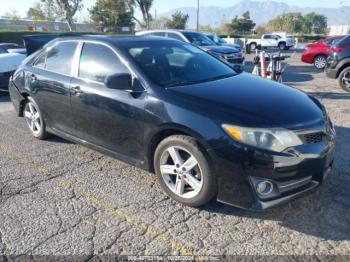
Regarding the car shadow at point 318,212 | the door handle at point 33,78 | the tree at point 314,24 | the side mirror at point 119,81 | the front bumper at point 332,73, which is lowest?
the car shadow at point 318,212

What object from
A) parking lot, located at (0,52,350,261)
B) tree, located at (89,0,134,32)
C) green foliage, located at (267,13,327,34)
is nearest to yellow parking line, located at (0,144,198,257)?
parking lot, located at (0,52,350,261)

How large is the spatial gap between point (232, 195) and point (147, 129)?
1.05m

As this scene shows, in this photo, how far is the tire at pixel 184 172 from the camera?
310 centimetres

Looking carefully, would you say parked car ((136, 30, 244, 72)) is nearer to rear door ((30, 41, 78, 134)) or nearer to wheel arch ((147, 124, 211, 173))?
rear door ((30, 41, 78, 134))

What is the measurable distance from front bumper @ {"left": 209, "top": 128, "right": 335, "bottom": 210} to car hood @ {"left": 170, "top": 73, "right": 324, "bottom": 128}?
0.84 feet

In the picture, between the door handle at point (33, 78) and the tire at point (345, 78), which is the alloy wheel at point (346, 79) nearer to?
the tire at point (345, 78)

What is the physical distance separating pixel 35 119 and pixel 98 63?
1.87 meters

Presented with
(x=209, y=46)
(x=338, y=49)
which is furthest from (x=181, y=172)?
(x=209, y=46)

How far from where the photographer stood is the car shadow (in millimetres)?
2967

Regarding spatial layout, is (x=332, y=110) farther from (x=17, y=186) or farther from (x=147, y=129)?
(x=17, y=186)

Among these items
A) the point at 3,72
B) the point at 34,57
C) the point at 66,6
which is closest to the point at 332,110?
the point at 34,57

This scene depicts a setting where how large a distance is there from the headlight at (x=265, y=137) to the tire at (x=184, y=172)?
1.22ft

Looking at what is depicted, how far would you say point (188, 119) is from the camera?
311cm

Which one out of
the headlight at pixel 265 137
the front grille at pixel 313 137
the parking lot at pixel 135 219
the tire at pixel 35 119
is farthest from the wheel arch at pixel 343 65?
the tire at pixel 35 119
